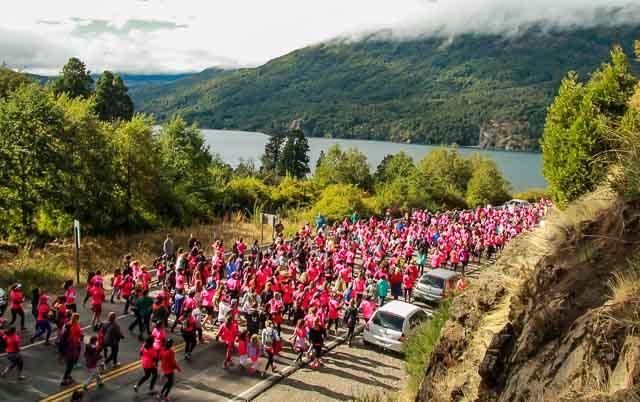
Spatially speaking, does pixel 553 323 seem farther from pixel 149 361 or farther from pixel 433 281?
pixel 433 281

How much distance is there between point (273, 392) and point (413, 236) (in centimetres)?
1590

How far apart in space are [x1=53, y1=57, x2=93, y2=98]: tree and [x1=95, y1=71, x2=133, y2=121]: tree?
1.49m

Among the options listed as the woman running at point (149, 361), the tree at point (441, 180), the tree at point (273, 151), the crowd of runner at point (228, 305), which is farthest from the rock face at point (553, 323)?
the tree at point (273, 151)

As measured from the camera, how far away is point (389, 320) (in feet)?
45.5

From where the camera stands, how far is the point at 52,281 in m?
17.0

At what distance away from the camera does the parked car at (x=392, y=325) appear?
13.5 m

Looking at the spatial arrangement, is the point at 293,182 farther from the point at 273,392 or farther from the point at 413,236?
the point at 273,392

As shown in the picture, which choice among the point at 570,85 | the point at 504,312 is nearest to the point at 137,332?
the point at 504,312

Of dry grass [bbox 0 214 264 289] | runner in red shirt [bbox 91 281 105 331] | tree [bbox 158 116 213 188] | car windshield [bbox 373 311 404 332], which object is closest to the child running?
runner in red shirt [bbox 91 281 105 331]

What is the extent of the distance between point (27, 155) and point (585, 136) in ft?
72.8

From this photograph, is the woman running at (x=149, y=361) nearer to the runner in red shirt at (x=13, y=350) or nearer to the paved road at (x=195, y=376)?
the paved road at (x=195, y=376)

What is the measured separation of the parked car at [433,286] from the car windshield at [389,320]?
432 centimetres

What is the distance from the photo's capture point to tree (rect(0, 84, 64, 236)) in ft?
72.3

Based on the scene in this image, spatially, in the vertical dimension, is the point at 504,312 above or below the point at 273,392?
above
